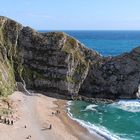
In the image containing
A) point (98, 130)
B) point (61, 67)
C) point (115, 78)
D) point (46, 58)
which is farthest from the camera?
point (46, 58)

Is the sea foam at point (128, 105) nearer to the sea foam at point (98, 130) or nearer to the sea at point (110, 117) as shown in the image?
the sea at point (110, 117)

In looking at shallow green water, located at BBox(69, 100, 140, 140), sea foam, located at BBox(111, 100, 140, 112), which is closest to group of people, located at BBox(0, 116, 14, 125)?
shallow green water, located at BBox(69, 100, 140, 140)

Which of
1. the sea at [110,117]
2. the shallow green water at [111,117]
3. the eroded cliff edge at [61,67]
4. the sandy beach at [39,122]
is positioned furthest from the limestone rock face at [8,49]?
the shallow green water at [111,117]

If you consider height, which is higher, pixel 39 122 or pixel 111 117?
pixel 39 122

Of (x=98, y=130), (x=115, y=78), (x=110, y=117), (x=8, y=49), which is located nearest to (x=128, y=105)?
A: (x=115, y=78)

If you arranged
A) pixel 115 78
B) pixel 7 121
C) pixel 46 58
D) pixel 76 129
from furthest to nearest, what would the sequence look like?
pixel 46 58
pixel 115 78
pixel 76 129
pixel 7 121

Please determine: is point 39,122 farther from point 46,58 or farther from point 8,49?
point 8,49
